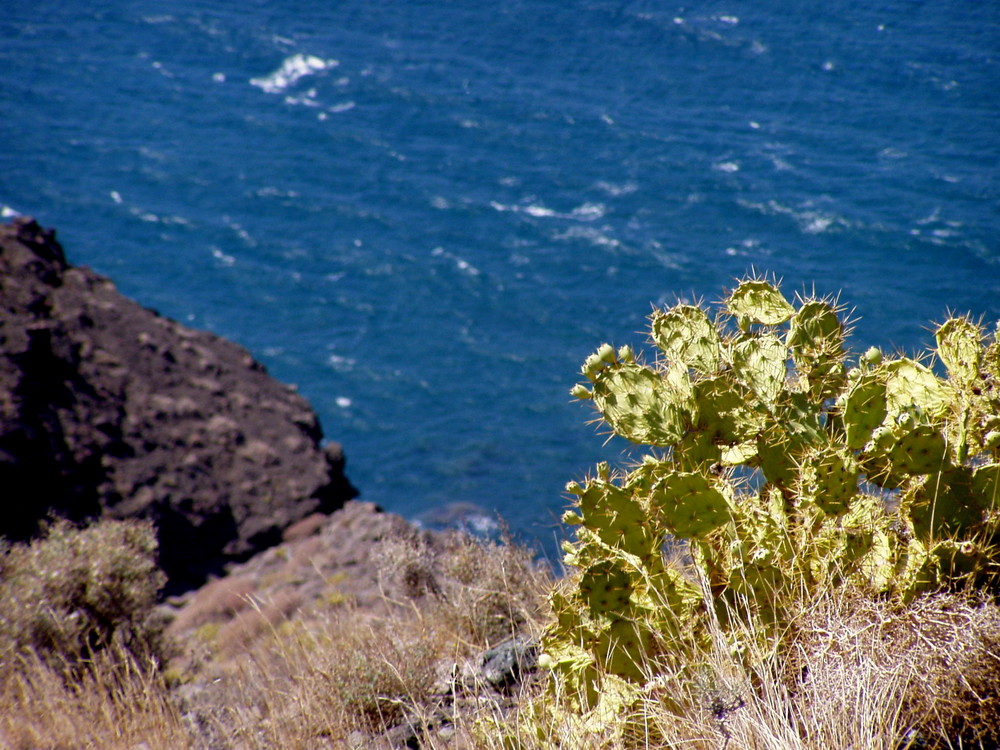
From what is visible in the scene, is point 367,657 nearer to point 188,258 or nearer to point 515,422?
point 515,422

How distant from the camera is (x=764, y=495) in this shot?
3.74m

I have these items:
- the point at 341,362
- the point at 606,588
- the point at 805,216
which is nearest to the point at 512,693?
the point at 606,588

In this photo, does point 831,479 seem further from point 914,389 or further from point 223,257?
point 223,257

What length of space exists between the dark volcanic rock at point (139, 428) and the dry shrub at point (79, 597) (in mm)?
5548

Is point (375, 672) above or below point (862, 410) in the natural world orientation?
below

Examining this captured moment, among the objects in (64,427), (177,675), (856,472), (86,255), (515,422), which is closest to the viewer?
(856,472)

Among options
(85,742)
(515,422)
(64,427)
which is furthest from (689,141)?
(85,742)

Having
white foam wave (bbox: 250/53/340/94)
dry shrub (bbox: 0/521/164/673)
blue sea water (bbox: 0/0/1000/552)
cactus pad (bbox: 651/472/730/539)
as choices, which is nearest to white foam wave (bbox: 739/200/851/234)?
blue sea water (bbox: 0/0/1000/552)

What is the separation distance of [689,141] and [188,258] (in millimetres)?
19957

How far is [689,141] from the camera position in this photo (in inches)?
1323

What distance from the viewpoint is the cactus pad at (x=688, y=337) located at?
380cm

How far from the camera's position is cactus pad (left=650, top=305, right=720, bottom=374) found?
3799 mm

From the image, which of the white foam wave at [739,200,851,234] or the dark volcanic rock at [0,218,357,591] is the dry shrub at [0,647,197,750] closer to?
the dark volcanic rock at [0,218,357,591]

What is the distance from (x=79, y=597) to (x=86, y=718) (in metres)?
2.38
